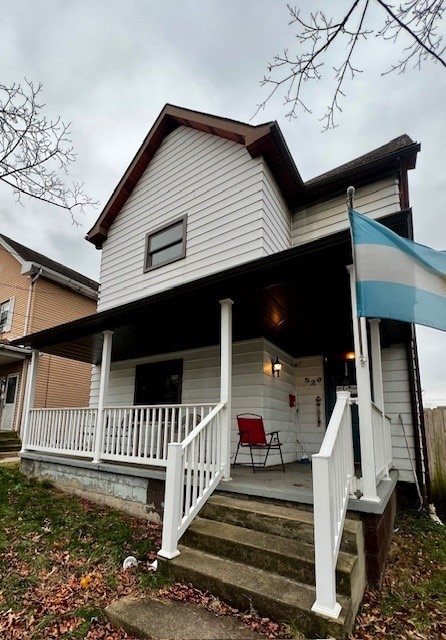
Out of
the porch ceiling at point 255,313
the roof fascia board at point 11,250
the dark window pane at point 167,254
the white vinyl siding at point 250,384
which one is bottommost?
the white vinyl siding at point 250,384

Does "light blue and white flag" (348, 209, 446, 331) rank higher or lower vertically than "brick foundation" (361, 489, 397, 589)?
higher

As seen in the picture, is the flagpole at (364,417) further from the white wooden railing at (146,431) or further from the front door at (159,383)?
the front door at (159,383)

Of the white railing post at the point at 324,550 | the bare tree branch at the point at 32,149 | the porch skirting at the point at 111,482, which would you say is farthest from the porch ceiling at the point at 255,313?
the porch skirting at the point at 111,482

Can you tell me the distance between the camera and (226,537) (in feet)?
Result: 11.5

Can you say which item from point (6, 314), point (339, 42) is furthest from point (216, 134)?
point (6, 314)

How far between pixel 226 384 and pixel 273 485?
130 cm

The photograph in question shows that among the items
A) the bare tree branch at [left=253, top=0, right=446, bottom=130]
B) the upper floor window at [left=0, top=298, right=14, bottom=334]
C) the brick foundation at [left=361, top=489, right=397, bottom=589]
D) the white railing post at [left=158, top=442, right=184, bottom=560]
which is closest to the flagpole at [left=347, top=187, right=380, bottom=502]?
the brick foundation at [left=361, top=489, right=397, bottom=589]

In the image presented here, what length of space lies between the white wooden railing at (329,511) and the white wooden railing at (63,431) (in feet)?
14.5

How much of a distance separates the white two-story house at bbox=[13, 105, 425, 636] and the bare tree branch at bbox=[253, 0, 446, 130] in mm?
1311

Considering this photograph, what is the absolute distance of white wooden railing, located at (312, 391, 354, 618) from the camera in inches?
103

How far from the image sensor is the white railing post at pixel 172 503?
352 centimetres

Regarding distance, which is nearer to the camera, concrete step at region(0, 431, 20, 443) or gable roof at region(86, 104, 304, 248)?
gable roof at region(86, 104, 304, 248)

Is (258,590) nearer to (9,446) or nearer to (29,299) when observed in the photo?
(9,446)

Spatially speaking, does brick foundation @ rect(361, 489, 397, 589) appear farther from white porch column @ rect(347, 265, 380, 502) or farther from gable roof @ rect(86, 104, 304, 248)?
gable roof @ rect(86, 104, 304, 248)
